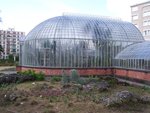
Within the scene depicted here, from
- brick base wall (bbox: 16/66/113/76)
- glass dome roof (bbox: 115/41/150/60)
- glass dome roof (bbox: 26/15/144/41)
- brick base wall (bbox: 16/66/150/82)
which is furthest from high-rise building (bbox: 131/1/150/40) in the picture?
brick base wall (bbox: 16/66/113/76)

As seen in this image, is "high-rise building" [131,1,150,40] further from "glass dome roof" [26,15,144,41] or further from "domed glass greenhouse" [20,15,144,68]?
"domed glass greenhouse" [20,15,144,68]

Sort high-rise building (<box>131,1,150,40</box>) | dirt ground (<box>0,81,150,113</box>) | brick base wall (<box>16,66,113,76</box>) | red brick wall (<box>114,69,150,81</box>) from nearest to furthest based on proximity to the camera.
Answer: dirt ground (<box>0,81,150,113</box>), red brick wall (<box>114,69,150,81</box>), brick base wall (<box>16,66,113,76</box>), high-rise building (<box>131,1,150,40</box>)

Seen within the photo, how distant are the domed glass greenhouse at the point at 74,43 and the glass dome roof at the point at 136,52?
1515 mm

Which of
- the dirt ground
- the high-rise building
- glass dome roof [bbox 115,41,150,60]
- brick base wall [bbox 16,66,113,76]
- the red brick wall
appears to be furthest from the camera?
the high-rise building

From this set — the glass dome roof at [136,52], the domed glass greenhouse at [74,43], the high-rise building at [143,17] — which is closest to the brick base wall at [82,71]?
the domed glass greenhouse at [74,43]

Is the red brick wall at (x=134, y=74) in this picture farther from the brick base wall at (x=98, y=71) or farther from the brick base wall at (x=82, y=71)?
the brick base wall at (x=82, y=71)

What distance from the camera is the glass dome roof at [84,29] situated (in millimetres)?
36325

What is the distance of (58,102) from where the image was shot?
59.8 feet

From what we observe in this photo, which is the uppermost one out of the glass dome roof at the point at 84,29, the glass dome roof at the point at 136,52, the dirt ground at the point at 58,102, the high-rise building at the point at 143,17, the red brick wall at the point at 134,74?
the high-rise building at the point at 143,17

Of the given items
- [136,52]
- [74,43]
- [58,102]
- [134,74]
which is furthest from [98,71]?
[58,102]

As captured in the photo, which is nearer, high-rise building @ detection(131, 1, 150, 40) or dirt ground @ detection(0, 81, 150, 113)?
dirt ground @ detection(0, 81, 150, 113)

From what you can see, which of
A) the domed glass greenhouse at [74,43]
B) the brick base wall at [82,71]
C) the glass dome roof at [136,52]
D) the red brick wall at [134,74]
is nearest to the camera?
the red brick wall at [134,74]

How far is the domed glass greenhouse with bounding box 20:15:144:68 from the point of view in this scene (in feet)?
117

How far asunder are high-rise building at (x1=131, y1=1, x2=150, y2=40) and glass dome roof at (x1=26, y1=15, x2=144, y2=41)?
53.3 meters
